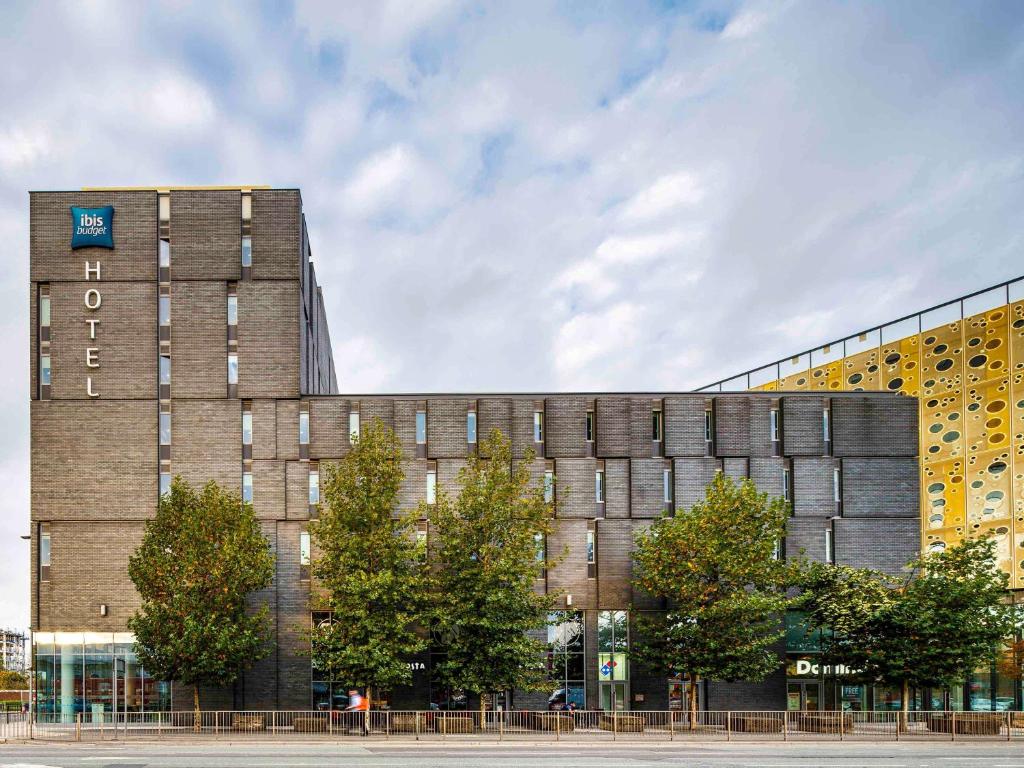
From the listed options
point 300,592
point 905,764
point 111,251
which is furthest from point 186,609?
point 905,764

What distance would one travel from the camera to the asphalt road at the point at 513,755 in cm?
2203

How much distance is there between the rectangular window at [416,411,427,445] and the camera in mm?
39500

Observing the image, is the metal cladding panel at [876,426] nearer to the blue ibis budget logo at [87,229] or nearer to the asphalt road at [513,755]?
the asphalt road at [513,755]

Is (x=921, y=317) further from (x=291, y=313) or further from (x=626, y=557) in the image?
(x=291, y=313)

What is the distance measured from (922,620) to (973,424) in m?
17.1

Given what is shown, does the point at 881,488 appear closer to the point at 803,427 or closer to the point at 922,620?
the point at 803,427

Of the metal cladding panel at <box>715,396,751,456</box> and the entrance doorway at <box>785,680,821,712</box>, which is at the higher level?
the metal cladding panel at <box>715,396,751,456</box>

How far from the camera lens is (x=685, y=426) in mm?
40125

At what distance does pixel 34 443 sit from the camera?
127ft

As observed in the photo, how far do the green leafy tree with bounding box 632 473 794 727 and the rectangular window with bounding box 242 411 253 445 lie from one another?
19.2 metres

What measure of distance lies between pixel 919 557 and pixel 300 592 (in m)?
28.6

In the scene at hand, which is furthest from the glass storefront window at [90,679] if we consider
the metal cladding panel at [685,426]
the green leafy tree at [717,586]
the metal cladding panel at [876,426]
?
the metal cladding panel at [876,426]

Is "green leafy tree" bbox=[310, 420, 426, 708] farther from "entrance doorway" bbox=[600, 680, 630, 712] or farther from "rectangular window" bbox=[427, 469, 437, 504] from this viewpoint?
"entrance doorway" bbox=[600, 680, 630, 712]

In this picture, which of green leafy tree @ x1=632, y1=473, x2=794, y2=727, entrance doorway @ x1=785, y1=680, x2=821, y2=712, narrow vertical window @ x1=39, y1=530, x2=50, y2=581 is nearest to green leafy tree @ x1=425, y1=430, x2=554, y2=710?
green leafy tree @ x1=632, y1=473, x2=794, y2=727
